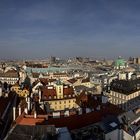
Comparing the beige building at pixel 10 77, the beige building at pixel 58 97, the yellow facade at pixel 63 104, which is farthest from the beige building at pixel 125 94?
the beige building at pixel 10 77

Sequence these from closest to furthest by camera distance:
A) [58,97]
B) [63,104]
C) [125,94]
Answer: [63,104]
[58,97]
[125,94]

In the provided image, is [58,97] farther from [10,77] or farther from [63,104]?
[10,77]

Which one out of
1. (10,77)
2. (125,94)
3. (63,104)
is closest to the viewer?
(63,104)

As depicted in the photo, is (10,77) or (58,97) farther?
(10,77)

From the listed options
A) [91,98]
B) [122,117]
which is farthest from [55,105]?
[122,117]

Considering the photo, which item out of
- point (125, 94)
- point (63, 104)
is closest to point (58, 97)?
point (63, 104)

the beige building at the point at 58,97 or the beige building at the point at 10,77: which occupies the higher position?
the beige building at the point at 58,97

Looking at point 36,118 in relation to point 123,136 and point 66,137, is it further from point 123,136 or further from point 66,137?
point 123,136

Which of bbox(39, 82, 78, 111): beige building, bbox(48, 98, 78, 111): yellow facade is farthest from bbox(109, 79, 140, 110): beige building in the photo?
bbox(39, 82, 78, 111): beige building

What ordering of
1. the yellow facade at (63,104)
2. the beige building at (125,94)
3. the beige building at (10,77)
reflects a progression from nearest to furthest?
the yellow facade at (63,104)
the beige building at (125,94)
the beige building at (10,77)

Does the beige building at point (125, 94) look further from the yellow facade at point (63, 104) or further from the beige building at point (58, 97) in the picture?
the beige building at point (58, 97)

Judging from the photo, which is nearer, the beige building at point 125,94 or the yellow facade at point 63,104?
the yellow facade at point 63,104
